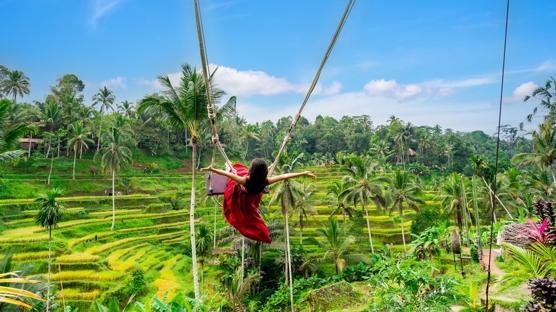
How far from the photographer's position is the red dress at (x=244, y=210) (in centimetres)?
296

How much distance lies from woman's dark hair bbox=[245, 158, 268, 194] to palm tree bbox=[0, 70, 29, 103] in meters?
47.8

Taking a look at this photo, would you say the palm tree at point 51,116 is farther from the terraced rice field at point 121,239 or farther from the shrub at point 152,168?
the shrub at point 152,168

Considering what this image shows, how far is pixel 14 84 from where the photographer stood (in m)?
41.3

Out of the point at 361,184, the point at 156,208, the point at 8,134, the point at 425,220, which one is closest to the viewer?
the point at 8,134

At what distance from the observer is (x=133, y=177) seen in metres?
35.7

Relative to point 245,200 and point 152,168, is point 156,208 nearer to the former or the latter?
point 152,168

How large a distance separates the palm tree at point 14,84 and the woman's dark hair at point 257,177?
47804 mm

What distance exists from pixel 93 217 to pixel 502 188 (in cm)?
2637

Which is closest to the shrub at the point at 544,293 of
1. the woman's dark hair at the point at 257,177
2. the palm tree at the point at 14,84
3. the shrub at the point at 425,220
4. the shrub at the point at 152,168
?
the woman's dark hair at the point at 257,177

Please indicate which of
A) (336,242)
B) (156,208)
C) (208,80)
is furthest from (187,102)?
(156,208)

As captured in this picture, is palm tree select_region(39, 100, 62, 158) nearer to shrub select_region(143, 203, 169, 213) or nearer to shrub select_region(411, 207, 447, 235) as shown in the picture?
shrub select_region(143, 203, 169, 213)

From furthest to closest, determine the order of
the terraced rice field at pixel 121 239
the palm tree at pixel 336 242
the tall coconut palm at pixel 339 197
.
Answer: the tall coconut palm at pixel 339 197 < the palm tree at pixel 336 242 < the terraced rice field at pixel 121 239

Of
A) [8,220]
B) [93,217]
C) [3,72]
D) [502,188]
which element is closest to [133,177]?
[93,217]

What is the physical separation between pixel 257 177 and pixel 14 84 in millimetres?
48391
